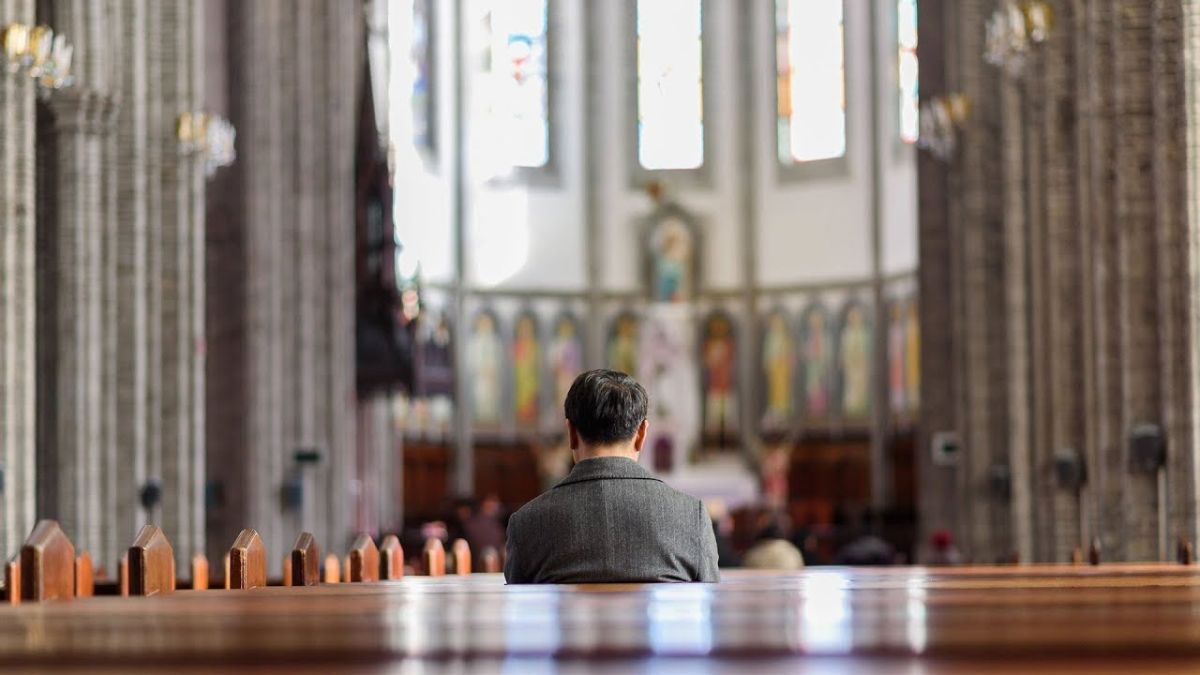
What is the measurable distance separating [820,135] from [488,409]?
7.47 m

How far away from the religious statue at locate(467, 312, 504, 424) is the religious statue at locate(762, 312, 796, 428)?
465cm

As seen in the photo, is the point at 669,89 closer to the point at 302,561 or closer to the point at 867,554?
the point at 867,554

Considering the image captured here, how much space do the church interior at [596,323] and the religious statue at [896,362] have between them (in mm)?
122

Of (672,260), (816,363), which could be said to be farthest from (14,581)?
(672,260)

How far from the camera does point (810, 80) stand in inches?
1353

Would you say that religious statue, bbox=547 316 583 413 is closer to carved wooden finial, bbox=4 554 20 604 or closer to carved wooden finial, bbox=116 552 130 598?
carved wooden finial, bbox=116 552 130 598

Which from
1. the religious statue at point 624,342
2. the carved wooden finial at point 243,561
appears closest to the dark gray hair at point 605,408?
the carved wooden finial at point 243,561

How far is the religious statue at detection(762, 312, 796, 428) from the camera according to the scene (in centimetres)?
3394

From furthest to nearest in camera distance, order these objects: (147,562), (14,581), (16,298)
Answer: (16,298) < (147,562) < (14,581)

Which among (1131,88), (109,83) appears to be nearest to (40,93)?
(109,83)

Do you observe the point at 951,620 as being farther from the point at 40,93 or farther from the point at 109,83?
the point at 109,83

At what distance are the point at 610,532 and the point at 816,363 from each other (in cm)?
2877

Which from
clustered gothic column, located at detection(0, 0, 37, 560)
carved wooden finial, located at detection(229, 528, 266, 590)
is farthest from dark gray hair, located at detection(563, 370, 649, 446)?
clustered gothic column, located at detection(0, 0, 37, 560)

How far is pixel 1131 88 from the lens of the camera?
594 inches
